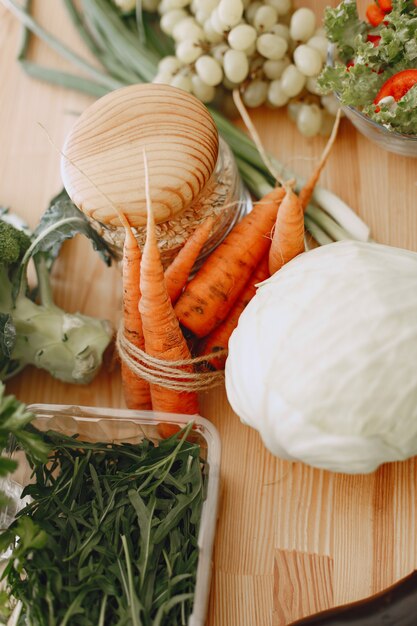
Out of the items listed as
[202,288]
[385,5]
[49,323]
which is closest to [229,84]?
[385,5]

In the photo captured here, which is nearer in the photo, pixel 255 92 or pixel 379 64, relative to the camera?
pixel 379 64

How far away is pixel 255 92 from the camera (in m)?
1.02

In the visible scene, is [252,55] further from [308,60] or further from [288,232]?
[288,232]

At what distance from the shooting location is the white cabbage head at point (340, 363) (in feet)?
2.34

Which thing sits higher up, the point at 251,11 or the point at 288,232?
the point at 251,11

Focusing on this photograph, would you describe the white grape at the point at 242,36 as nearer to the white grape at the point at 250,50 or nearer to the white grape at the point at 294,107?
the white grape at the point at 250,50

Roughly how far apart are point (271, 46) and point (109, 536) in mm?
705

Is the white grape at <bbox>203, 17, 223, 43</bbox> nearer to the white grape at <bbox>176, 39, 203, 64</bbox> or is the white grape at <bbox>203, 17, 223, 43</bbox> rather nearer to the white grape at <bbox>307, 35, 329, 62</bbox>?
the white grape at <bbox>176, 39, 203, 64</bbox>

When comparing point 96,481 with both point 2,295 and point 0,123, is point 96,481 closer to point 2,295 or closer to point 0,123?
point 2,295

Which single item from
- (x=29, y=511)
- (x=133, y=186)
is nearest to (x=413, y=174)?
(x=133, y=186)

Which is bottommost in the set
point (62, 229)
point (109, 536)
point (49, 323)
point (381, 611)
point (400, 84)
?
point (381, 611)

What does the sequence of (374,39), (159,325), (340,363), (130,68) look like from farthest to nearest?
(130,68), (374,39), (159,325), (340,363)

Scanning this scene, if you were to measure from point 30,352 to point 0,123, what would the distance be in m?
0.42

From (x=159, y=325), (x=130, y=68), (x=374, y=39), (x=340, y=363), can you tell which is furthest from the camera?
(x=130, y=68)
